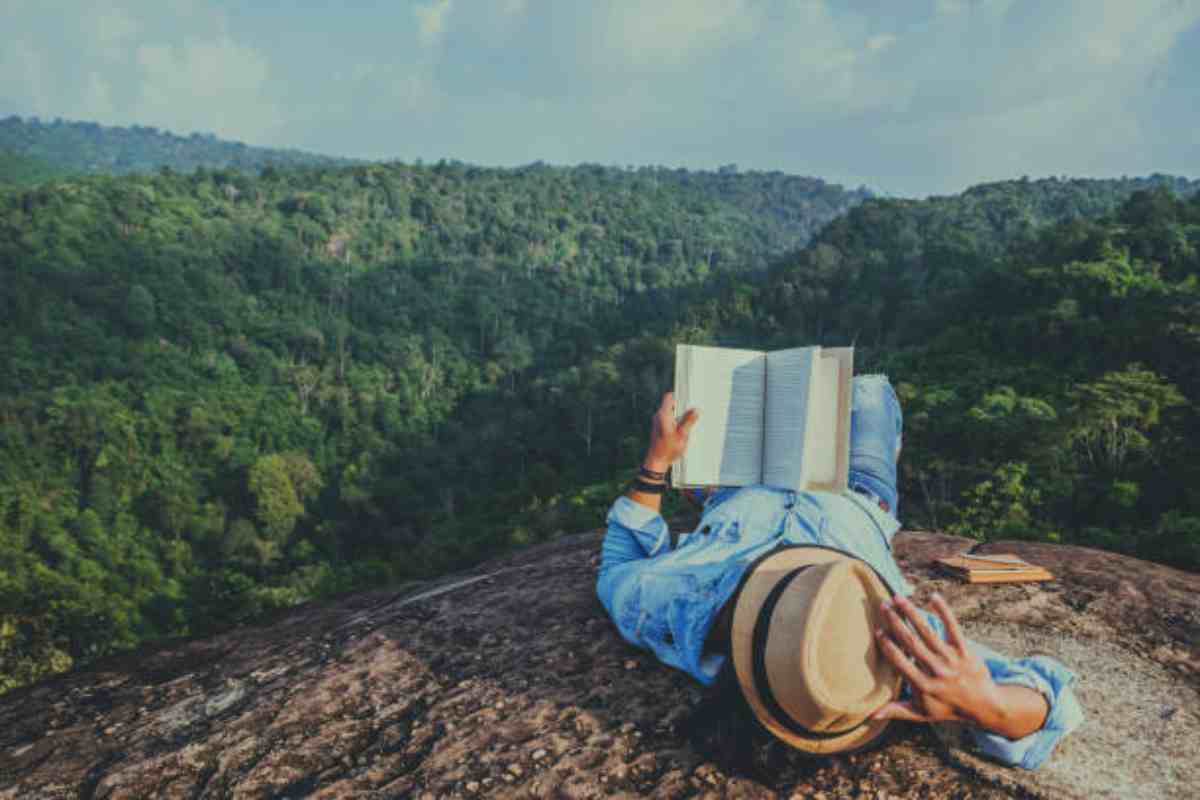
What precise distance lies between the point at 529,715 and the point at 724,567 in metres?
0.85

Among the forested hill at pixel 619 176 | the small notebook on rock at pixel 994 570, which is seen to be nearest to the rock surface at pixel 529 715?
the small notebook on rock at pixel 994 570

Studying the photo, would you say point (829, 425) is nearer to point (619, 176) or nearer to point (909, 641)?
point (909, 641)

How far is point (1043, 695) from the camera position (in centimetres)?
193

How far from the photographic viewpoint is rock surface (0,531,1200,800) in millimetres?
2107

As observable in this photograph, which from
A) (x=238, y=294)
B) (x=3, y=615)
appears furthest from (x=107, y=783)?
(x=238, y=294)

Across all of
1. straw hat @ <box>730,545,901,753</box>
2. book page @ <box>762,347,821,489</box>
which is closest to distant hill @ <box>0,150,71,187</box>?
book page @ <box>762,347,821,489</box>

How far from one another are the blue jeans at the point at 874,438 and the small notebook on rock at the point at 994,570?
578 mm

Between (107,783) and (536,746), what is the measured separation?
4.35 feet

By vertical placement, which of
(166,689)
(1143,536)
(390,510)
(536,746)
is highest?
(536,746)

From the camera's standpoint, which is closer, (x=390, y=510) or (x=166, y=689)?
(x=166, y=689)

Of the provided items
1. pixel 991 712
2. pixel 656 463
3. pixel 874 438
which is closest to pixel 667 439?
pixel 656 463

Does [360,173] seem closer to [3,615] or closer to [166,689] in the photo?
[3,615]

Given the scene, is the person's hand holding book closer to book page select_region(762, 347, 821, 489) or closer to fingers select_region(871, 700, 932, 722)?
book page select_region(762, 347, 821, 489)

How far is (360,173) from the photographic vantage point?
106000 millimetres
